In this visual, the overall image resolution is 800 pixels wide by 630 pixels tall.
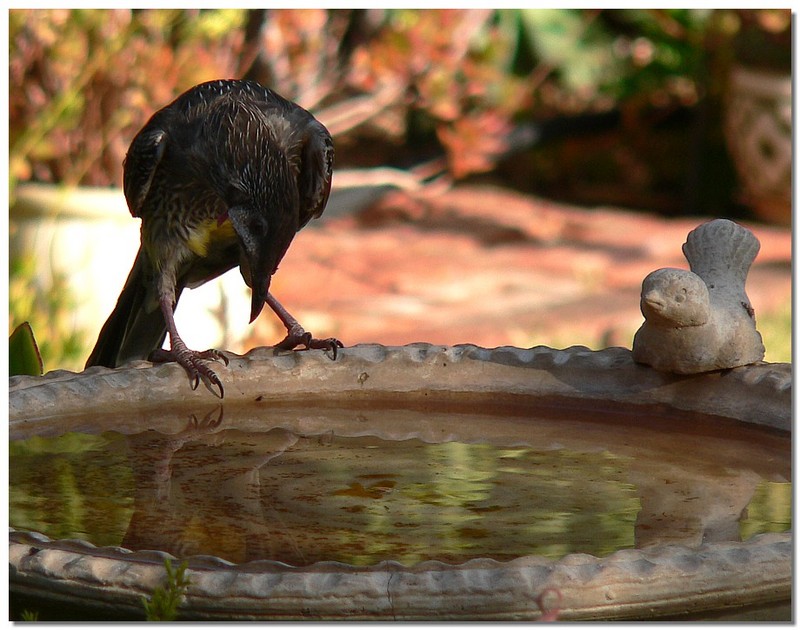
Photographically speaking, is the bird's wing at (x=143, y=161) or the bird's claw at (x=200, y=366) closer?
the bird's claw at (x=200, y=366)

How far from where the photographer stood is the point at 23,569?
1.51 meters

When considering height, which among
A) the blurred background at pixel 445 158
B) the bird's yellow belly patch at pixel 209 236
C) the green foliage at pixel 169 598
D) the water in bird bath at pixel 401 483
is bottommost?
the green foliage at pixel 169 598

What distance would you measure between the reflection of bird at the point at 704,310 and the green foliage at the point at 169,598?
1.24 metres

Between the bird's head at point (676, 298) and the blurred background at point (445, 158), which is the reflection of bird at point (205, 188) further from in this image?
the blurred background at point (445, 158)

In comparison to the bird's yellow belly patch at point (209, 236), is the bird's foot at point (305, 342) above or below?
below

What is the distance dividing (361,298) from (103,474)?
4495 millimetres

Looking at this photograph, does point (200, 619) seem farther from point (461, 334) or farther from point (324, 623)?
point (461, 334)

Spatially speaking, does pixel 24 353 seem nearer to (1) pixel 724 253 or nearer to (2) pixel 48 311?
(1) pixel 724 253

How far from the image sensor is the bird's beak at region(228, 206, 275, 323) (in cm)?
262

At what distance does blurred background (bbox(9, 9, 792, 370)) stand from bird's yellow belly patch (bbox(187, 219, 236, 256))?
1.17 meters

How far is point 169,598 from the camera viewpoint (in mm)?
1374

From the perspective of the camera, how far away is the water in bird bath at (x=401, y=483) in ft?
5.84

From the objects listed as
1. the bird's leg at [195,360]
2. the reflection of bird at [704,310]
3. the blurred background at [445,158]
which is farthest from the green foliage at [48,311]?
the reflection of bird at [704,310]

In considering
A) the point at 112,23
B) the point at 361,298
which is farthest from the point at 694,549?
the point at 361,298
